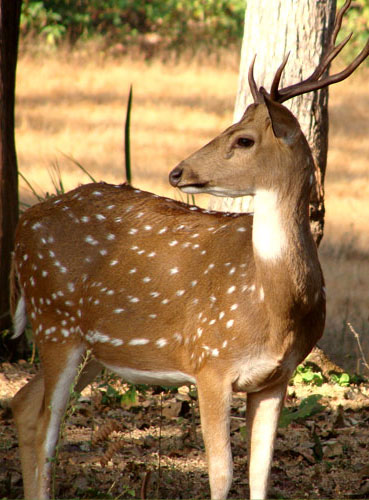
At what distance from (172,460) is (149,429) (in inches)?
19.0

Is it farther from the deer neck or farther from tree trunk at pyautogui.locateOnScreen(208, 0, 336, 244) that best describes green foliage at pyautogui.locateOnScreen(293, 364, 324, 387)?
the deer neck

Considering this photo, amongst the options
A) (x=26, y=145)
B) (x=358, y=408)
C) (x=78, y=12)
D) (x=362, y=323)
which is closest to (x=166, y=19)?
(x=78, y=12)

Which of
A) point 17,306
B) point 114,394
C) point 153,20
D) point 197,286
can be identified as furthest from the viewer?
point 153,20

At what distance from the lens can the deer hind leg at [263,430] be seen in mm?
4133

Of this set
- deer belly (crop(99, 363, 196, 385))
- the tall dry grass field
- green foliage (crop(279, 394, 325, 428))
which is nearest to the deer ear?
deer belly (crop(99, 363, 196, 385))

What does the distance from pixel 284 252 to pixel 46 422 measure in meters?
1.43

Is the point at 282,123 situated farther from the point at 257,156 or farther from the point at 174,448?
the point at 174,448

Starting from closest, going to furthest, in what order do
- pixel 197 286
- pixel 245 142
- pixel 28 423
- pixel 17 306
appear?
pixel 245 142 < pixel 197 286 < pixel 28 423 < pixel 17 306

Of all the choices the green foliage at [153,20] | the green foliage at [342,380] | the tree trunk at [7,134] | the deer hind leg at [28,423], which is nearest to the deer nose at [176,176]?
the deer hind leg at [28,423]

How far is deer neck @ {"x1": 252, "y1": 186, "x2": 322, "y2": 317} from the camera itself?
12.3 ft

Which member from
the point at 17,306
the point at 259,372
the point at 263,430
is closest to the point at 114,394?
the point at 17,306

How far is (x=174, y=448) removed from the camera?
5.21 meters

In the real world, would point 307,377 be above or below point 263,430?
below

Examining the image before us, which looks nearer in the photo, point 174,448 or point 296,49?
point 174,448
